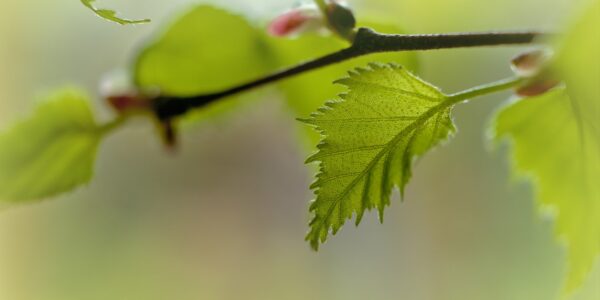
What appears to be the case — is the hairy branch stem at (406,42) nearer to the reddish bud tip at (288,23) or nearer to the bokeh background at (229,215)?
the reddish bud tip at (288,23)

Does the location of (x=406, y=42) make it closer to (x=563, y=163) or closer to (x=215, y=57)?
(x=563, y=163)

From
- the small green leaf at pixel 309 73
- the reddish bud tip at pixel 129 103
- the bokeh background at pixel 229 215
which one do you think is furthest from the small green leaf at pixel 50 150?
the bokeh background at pixel 229 215

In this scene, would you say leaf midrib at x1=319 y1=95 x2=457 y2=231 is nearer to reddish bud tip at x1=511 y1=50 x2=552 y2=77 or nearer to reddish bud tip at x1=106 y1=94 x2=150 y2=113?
reddish bud tip at x1=511 y1=50 x2=552 y2=77

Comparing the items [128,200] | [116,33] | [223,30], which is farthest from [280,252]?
[223,30]

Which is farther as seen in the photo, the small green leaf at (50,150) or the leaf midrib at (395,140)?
the small green leaf at (50,150)

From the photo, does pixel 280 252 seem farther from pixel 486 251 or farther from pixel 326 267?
pixel 486 251

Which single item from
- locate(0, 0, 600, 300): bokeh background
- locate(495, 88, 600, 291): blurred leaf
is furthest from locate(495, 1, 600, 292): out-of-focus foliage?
locate(0, 0, 600, 300): bokeh background
